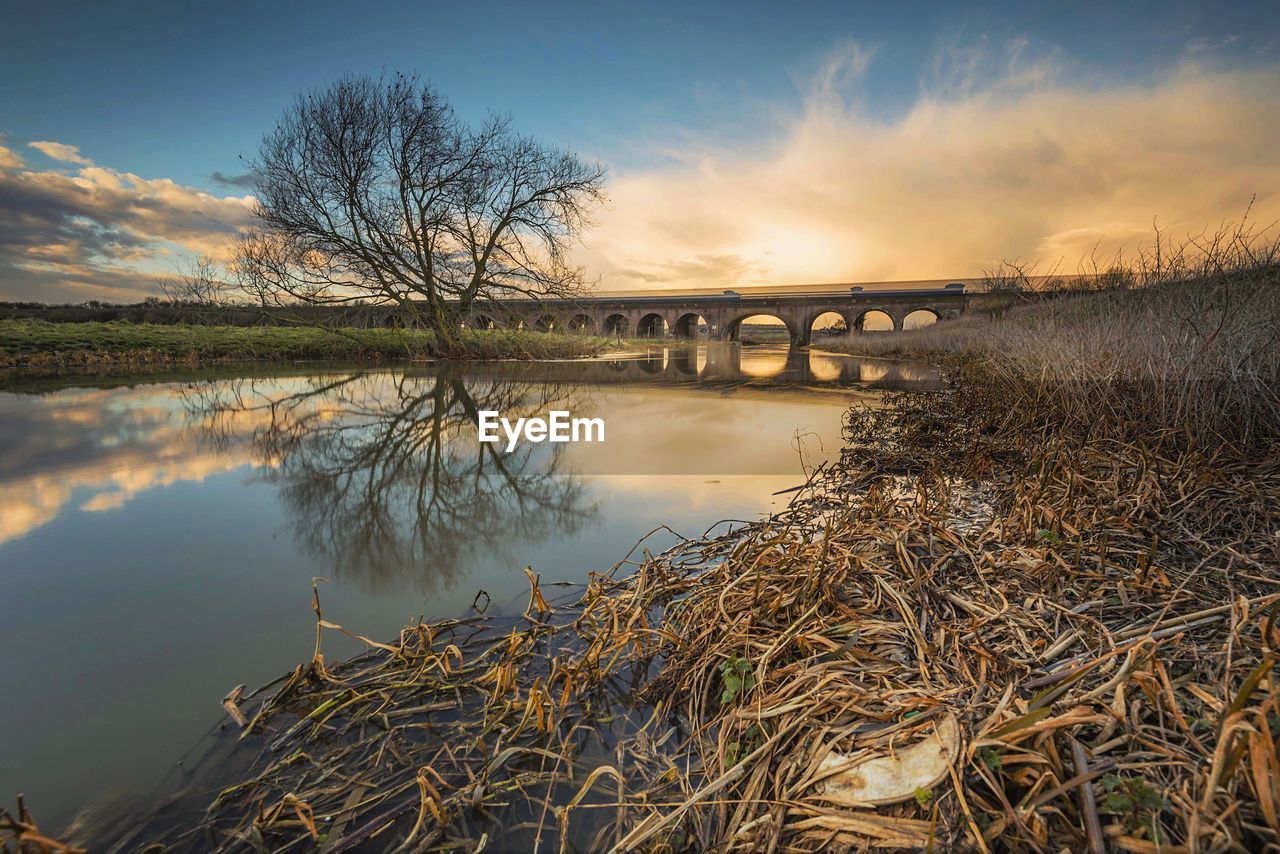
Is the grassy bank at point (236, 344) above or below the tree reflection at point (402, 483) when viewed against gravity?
above

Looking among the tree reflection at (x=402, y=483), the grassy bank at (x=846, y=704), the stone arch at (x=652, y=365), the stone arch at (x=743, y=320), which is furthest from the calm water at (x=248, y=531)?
the stone arch at (x=743, y=320)

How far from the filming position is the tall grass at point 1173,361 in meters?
3.23

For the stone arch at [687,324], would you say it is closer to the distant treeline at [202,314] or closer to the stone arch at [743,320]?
the stone arch at [743,320]

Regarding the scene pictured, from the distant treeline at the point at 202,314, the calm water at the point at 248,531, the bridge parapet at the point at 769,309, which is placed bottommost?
the calm water at the point at 248,531

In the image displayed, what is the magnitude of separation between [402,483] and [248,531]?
3.63ft

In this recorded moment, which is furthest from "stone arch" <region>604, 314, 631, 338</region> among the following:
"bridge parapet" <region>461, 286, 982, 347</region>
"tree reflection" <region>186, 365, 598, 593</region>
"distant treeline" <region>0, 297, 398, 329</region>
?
"tree reflection" <region>186, 365, 598, 593</region>

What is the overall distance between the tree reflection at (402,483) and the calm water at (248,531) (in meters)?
0.02

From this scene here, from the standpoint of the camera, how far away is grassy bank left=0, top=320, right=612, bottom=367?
14.3m

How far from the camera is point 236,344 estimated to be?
57.8 feet

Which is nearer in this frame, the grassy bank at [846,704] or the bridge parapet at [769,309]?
the grassy bank at [846,704]

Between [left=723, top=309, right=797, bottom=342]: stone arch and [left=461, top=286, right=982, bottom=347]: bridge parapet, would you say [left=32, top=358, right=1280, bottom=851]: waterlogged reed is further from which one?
[left=723, top=309, right=797, bottom=342]: stone arch

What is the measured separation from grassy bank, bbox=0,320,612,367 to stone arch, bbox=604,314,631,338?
32.1 metres

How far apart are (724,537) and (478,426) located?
4445 millimetres

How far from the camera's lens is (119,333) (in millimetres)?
16172
